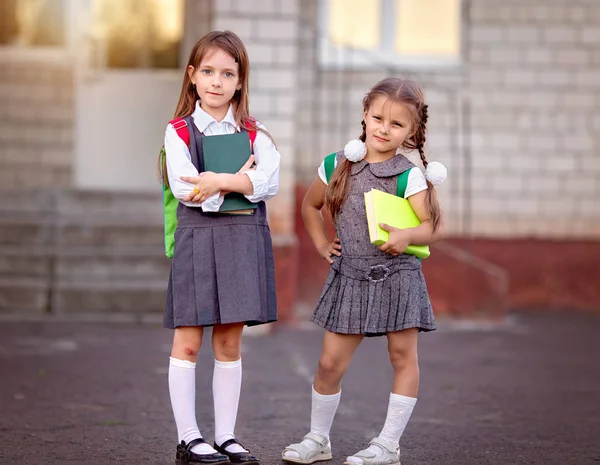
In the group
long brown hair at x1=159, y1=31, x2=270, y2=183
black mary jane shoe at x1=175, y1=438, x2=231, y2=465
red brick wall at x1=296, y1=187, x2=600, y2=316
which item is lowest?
red brick wall at x1=296, y1=187, x2=600, y2=316

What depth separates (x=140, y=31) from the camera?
380 inches

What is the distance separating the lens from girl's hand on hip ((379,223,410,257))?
12.4 ft

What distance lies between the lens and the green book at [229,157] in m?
3.82

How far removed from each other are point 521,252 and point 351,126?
1895 mm

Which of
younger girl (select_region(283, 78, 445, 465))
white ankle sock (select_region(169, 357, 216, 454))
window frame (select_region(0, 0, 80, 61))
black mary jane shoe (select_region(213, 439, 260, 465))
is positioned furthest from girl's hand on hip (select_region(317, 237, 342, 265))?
window frame (select_region(0, 0, 80, 61))

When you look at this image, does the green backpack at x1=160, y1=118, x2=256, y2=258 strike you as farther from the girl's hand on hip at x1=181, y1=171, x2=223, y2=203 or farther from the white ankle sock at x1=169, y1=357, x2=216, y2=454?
the white ankle sock at x1=169, y1=357, x2=216, y2=454

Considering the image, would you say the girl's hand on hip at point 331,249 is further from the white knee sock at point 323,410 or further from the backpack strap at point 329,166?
the white knee sock at point 323,410

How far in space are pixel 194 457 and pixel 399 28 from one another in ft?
22.2

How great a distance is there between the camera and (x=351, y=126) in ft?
31.6

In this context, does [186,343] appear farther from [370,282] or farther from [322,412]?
[370,282]

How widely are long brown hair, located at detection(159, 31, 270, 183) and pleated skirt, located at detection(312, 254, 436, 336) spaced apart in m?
0.64

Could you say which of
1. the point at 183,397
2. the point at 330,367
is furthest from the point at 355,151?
the point at 183,397

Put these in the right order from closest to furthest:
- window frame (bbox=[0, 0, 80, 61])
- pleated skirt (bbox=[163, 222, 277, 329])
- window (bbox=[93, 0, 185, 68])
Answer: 1. pleated skirt (bbox=[163, 222, 277, 329])
2. window frame (bbox=[0, 0, 80, 61])
3. window (bbox=[93, 0, 185, 68])

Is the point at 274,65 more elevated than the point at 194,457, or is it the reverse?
the point at 274,65
